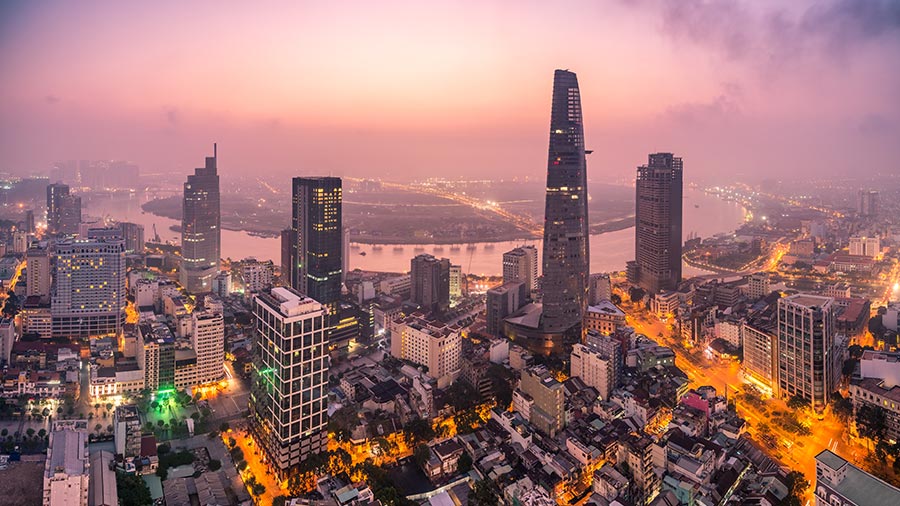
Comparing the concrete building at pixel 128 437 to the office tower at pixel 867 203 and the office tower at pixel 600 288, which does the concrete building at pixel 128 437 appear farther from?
the office tower at pixel 867 203

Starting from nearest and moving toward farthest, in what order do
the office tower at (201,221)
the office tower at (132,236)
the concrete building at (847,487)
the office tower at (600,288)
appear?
the concrete building at (847,487)
the office tower at (600,288)
the office tower at (201,221)
the office tower at (132,236)

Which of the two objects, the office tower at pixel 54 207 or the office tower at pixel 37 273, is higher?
the office tower at pixel 54 207

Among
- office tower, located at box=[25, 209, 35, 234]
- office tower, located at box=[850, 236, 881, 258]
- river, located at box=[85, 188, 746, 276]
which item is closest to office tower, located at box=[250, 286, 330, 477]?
river, located at box=[85, 188, 746, 276]

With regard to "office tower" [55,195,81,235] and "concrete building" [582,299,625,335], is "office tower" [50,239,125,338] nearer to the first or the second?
"concrete building" [582,299,625,335]

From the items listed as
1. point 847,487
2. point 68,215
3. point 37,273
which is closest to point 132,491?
point 847,487

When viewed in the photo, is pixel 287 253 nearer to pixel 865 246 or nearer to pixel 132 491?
pixel 132 491

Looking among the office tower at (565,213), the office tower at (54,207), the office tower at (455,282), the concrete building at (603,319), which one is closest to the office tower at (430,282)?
the office tower at (455,282)

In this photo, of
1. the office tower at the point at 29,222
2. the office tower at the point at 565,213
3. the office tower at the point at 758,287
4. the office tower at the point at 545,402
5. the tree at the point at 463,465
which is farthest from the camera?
the office tower at the point at 29,222
